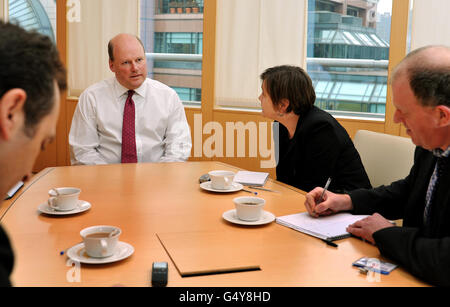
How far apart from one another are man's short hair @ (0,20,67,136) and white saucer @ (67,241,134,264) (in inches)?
24.9

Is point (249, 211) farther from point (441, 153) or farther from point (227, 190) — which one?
point (441, 153)

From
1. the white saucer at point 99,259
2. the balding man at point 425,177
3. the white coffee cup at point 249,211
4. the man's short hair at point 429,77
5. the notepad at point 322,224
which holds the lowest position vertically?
the notepad at point 322,224

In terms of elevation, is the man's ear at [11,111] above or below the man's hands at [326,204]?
above

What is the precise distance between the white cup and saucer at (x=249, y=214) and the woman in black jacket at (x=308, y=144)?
0.78 metres

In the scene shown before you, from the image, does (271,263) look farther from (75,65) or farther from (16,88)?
(75,65)

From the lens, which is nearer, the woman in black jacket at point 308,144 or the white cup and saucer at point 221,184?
the white cup and saucer at point 221,184

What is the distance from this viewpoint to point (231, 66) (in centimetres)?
465

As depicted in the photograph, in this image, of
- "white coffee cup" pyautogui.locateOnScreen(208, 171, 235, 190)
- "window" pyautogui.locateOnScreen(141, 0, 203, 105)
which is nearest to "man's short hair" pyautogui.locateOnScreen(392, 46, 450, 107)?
"white coffee cup" pyautogui.locateOnScreen(208, 171, 235, 190)

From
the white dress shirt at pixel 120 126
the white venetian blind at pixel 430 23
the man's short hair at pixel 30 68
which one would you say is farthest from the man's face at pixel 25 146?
the white venetian blind at pixel 430 23

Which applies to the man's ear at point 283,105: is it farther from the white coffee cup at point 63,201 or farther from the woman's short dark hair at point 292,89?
the white coffee cup at point 63,201

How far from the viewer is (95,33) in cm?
507

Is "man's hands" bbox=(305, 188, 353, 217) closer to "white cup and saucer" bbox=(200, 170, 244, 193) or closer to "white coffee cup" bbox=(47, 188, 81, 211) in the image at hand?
"white cup and saucer" bbox=(200, 170, 244, 193)

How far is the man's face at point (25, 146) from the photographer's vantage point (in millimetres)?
722
